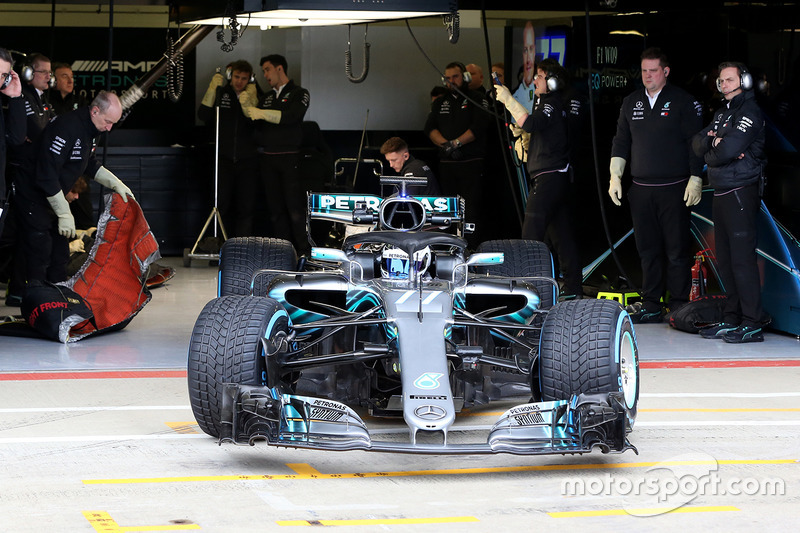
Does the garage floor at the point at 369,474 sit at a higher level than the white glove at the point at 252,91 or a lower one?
lower

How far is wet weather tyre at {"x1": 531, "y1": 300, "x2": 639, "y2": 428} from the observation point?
5.82 metres

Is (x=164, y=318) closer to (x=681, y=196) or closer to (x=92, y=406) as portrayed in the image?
(x=92, y=406)

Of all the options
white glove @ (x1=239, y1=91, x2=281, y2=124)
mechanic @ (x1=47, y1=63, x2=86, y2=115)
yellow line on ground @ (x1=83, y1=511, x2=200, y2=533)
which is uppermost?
mechanic @ (x1=47, y1=63, x2=86, y2=115)

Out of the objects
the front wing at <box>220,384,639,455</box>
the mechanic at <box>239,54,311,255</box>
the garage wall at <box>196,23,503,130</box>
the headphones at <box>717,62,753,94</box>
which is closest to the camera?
the front wing at <box>220,384,639,455</box>

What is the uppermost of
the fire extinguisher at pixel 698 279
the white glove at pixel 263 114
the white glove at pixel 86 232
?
the white glove at pixel 263 114

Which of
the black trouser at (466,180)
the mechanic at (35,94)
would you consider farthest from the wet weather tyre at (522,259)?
the black trouser at (466,180)

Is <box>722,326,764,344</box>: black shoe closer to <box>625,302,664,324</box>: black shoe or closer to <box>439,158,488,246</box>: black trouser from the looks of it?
<box>625,302,664,324</box>: black shoe

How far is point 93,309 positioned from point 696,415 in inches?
193

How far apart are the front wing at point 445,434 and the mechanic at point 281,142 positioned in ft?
28.4

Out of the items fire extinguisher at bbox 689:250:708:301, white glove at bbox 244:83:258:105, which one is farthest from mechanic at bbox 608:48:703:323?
white glove at bbox 244:83:258:105

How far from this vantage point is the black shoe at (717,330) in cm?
962

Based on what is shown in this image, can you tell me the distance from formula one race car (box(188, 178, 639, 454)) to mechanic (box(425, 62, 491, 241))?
627cm

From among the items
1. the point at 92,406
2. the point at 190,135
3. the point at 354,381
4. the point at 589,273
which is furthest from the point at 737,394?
the point at 190,135

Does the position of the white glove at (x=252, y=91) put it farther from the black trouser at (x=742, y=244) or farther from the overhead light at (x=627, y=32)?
the black trouser at (x=742, y=244)
